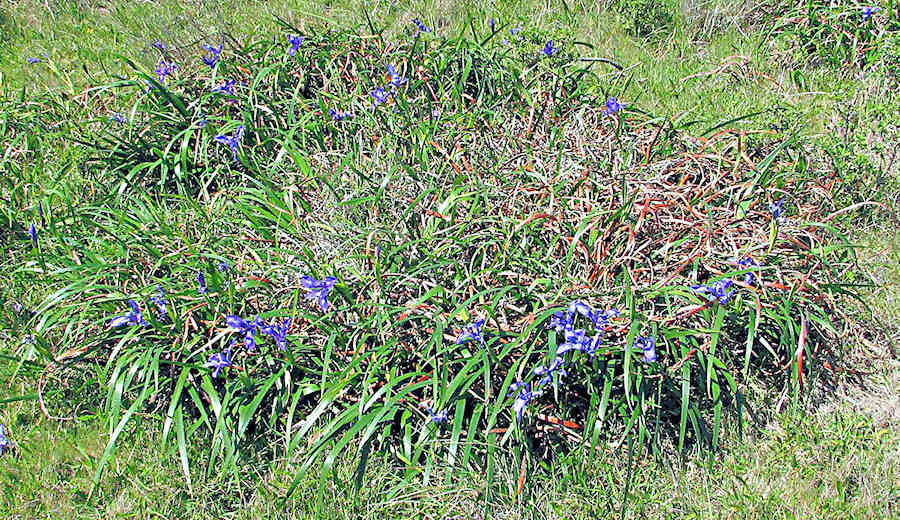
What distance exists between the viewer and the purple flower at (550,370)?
2781 millimetres

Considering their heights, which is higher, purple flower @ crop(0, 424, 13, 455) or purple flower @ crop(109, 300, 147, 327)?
A: purple flower @ crop(109, 300, 147, 327)

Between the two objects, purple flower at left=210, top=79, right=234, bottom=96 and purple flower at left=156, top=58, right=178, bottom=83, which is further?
purple flower at left=156, top=58, right=178, bottom=83

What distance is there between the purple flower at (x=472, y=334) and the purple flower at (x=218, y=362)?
2.87 feet

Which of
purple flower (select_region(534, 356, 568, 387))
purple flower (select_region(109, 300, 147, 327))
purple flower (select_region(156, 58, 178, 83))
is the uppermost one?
purple flower (select_region(534, 356, 568, 387))

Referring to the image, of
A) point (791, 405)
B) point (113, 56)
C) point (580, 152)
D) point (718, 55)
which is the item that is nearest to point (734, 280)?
point (791, 405)

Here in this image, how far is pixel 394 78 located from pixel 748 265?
78.9 inches

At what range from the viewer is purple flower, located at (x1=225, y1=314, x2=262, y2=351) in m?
2.97

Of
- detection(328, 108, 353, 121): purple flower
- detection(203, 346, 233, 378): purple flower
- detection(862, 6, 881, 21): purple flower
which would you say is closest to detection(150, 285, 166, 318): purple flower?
detection(203, 346, 233, 378): purple flower

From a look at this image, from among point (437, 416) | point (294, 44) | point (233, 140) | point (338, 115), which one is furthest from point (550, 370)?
point (294, 44)

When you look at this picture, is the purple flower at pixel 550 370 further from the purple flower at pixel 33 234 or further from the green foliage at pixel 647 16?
the green foliage at pixel 647 16

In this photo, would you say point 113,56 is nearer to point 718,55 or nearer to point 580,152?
point 580,152

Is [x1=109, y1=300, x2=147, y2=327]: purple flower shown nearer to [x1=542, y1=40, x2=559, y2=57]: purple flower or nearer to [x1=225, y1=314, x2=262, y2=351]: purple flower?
[x1=225, y1=314, x2=262, y2=351]: purple flower

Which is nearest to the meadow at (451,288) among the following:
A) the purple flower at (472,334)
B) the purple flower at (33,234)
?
the purple flower at (472,334)

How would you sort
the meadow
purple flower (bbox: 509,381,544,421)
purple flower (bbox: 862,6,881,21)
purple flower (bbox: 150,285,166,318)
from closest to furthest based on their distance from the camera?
1. purple flower (bbox: 509,381,544,421)
2. the meadow
3. purple flower (bbox: 150,285,166,318)
4. purple flower (bbox: 862,6,881,21)
